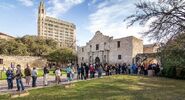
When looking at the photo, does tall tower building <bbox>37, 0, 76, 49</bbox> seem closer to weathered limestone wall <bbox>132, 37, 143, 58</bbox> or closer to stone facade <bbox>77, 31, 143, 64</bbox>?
stone facade <bbox>77, 31, 143, 64</bbox>

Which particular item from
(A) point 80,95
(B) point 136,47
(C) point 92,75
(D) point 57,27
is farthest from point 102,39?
(D) point 57,27

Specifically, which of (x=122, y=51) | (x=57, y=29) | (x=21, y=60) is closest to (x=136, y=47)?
(x=122, y=51)

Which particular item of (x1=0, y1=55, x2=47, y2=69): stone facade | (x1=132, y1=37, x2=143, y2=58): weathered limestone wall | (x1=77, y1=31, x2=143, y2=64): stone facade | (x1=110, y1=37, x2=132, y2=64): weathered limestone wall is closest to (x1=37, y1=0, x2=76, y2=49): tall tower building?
(x1=77, y1=31, x2=143, y2=64): stone facade

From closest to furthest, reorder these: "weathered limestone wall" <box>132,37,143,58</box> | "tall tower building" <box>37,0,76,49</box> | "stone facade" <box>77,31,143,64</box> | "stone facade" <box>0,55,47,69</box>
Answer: "weathered limestone wall" <box>132,37,143,58</box> → "stone facade" <box>77,31,143,64</box> → "stone facade" <box>0,55,47,69</box> → "tall tower building" <box>37,0,76,49</box>

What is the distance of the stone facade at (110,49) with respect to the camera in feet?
182

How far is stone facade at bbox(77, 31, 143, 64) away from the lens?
5553cm

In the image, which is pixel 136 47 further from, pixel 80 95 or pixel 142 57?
pixel 80 95

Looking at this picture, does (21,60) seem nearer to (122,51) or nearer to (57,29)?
(122,51)

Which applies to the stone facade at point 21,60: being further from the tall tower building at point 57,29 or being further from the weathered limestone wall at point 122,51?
the tall tower building at point 57,29

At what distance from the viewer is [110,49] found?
6119 centimetres

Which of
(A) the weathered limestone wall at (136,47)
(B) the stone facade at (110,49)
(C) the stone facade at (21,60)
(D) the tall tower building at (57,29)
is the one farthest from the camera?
(D) the tall tower building at (57,29)

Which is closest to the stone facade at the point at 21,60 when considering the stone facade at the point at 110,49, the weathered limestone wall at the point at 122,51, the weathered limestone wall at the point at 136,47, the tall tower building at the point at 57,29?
the stone facade at the point at 110,49

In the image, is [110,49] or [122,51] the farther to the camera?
[110,49]

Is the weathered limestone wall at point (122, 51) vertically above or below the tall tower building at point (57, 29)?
below
